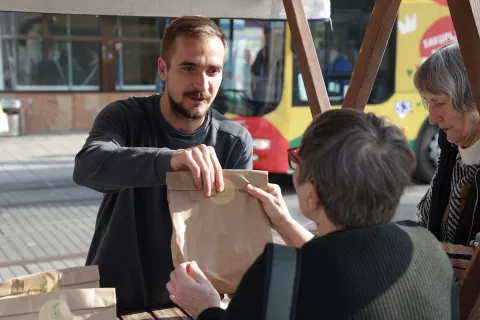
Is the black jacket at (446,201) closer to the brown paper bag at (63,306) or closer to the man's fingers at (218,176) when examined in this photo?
the man's fingers at (218,176)

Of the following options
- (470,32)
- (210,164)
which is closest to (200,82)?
(210,164)

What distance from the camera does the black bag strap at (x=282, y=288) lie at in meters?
1.25

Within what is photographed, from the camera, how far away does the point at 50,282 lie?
174 cm

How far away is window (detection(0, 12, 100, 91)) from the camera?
51.9ft

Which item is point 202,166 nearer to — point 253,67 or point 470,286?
point 470,286

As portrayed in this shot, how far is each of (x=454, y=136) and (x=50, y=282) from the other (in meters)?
1.35

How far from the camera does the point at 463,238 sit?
200cm

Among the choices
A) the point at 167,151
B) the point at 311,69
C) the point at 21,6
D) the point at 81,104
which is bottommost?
the point at 81,104

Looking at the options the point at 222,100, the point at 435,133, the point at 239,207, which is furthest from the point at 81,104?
the point at 239,207

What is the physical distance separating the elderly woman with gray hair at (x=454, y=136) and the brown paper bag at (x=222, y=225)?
658 millimetres

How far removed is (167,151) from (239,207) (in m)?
0.27

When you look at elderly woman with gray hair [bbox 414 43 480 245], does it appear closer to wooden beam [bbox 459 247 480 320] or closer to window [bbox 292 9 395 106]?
wooden beam [bbox 459 247 480 320]

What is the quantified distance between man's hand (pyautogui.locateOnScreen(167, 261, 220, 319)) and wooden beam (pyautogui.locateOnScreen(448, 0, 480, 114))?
907mm

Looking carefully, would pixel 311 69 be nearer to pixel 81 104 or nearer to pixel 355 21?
pixel 355 21
